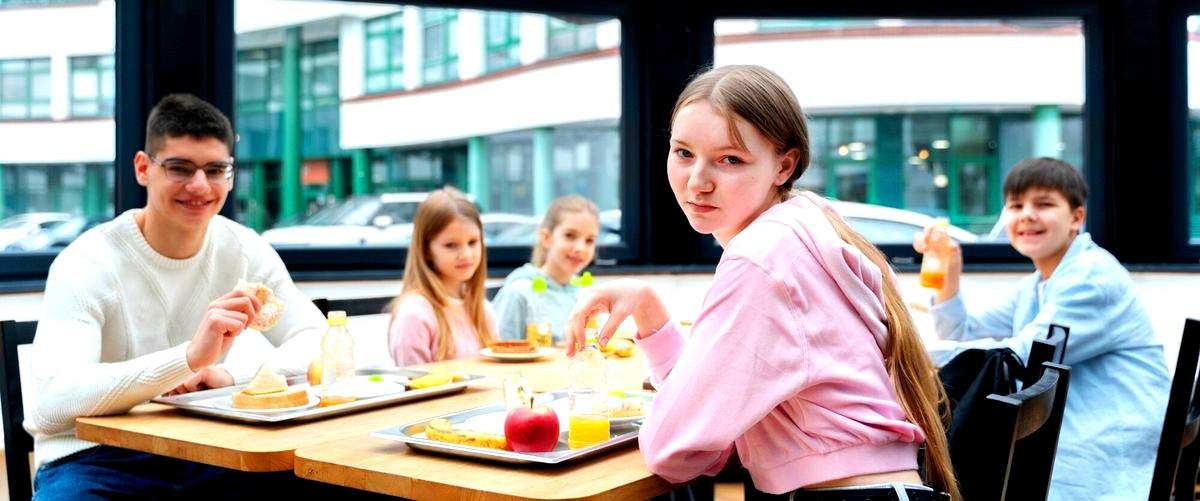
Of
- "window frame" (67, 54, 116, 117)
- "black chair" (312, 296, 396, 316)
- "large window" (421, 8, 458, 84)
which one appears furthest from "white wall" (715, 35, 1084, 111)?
"window frame" (67, 54, 116, 117)

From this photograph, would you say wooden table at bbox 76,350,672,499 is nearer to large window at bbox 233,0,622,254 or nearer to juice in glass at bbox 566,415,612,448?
juice in glass at bbox 566,415,612,448

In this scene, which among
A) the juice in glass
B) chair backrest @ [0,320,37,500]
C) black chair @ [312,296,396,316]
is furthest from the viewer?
black chair @ [312,296,396,316]

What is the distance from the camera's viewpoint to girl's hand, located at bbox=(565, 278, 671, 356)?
1576 mm

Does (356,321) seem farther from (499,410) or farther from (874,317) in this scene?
(874,317)

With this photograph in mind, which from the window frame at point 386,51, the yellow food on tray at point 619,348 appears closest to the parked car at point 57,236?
the window frame at point 386,51

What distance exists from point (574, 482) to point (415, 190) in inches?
131

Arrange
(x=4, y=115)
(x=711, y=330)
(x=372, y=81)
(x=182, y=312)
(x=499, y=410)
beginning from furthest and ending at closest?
(x=372, y=81), (x=4, y=115), (x=182, y=312), (x=499, y=410), (x=711, y=330)

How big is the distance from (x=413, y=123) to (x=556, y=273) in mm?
1258

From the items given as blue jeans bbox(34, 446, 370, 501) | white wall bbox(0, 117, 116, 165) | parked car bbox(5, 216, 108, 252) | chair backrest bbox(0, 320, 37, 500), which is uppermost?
white wall bbox(0, 117, 116, 165)

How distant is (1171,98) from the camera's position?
4.61m

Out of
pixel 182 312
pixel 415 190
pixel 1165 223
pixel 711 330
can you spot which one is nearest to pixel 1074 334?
pixel 711 330

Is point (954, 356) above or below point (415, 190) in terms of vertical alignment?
below

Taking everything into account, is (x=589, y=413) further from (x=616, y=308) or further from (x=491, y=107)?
(x=491, y=107)

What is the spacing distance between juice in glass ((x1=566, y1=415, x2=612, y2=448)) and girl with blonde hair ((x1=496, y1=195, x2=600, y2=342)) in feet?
6.43
